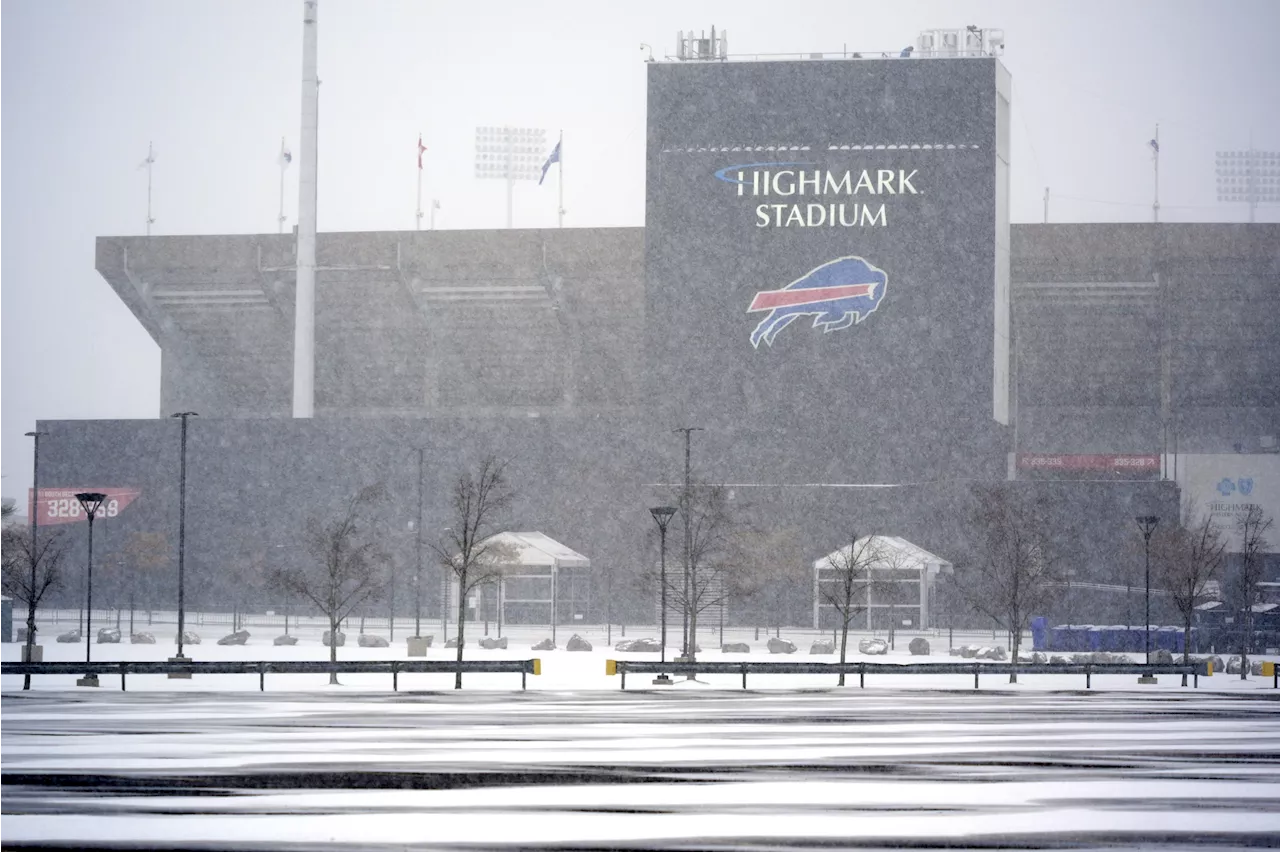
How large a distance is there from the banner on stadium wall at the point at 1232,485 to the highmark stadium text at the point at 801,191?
26268 millimetres

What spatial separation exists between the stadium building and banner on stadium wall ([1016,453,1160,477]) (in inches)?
7.7

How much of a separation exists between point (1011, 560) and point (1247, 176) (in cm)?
8396

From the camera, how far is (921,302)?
89438mm

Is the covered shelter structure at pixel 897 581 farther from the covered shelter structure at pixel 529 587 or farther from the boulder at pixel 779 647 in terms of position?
the covered shelter structure at pixel 529 587

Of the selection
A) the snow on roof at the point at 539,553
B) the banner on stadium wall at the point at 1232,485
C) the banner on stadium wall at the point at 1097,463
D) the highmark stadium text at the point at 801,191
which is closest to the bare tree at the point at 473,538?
the snow on roof at the point at 539,553

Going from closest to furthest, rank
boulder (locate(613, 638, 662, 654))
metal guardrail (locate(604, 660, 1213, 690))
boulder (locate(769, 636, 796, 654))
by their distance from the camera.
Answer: metal guardrail (locate(604, 660, 1213, 690))
boulder (locate(613, 638, 662, 654))
boulder (locate(769, 636, 796, 654))

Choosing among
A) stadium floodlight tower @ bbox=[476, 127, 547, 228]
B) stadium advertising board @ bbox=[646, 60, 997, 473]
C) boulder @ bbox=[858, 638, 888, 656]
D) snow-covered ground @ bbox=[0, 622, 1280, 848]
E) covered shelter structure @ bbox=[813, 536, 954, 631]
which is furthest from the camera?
stadium floodlight tower @ bbox=[476, 127, 547, 228]

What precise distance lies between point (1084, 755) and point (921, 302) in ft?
220

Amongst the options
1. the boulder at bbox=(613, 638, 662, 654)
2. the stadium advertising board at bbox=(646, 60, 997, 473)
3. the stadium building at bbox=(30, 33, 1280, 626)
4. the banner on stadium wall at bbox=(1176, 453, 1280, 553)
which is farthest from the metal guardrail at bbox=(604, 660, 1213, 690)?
the banner on stadium wall at bbox=(1176, 453, 1280, 553)

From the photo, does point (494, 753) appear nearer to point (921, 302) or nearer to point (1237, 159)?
point (921, 302)

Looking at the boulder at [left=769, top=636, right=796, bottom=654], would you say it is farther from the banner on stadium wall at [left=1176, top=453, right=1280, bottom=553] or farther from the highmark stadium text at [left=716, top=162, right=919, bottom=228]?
the banner on stadium wall at [left=1176, top=453, right=1280, bottom=553]

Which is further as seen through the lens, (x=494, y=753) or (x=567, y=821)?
(x=494, y=753)

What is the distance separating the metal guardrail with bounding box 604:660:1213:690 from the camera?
4219cm

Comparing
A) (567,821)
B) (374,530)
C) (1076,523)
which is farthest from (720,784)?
(374,530)
